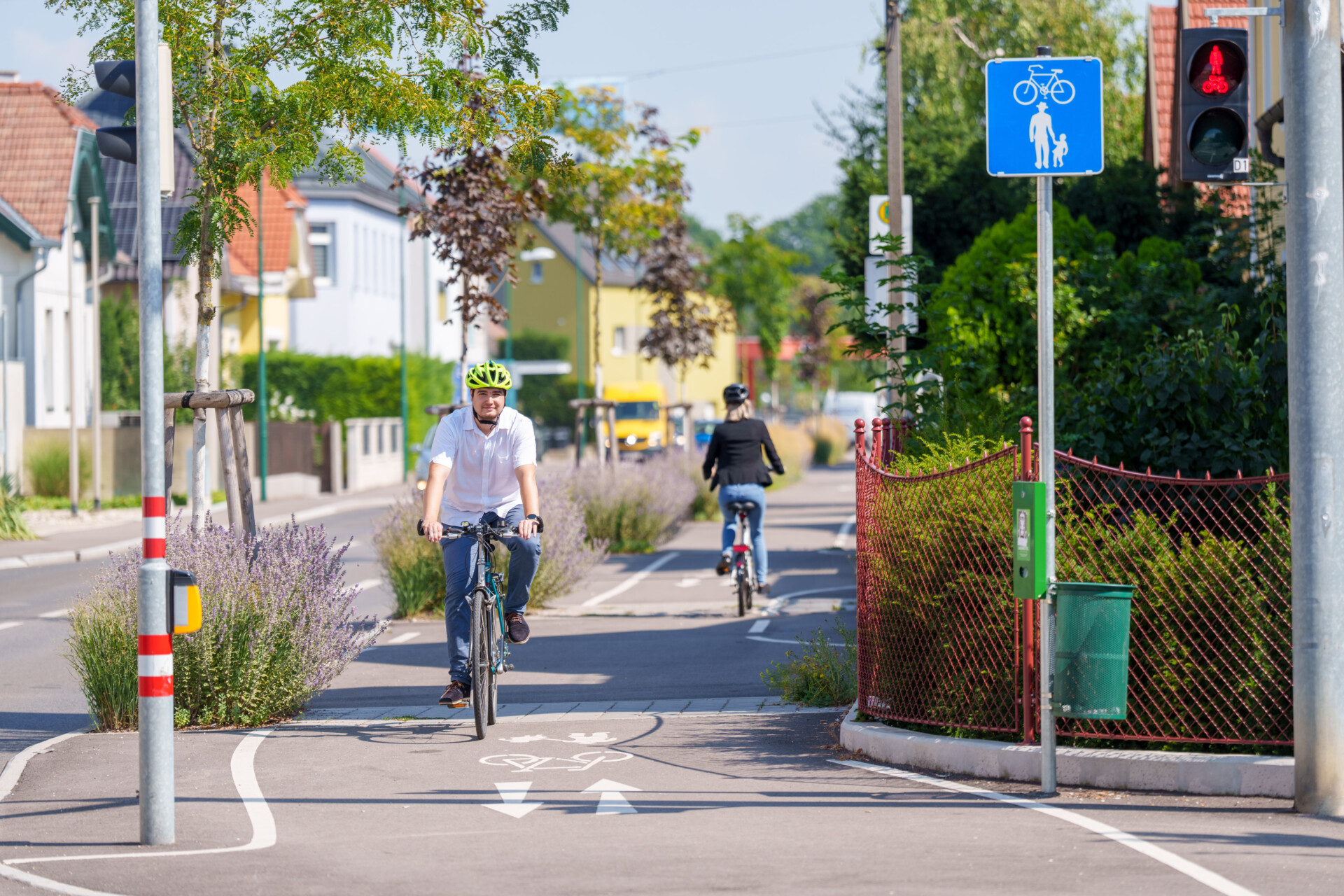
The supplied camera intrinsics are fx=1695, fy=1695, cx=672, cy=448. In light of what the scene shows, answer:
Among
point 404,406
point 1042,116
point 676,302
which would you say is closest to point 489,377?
point 1042,116

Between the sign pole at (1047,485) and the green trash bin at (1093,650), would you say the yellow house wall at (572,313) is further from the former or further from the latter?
the green trash bin at (1093,650)

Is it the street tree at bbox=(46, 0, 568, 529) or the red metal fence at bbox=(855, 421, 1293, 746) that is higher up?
the street tree at bbox=(46, 0, 568, 529)

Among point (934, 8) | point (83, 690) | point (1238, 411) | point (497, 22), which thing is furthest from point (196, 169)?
point (934, 8)

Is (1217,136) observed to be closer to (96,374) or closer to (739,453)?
(739,453)

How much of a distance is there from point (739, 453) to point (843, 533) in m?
11.2

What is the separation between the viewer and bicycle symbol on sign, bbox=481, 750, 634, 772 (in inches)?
315

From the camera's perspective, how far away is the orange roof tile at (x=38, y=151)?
33906 millimetres

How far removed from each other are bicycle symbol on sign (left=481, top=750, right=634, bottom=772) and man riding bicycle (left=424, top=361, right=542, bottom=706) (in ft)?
2.65

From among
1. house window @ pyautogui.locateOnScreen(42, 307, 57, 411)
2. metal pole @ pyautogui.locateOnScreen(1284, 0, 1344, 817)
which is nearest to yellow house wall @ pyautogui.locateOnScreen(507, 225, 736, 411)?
house window @ pyautogui.locateOnScreen(42, 307, 57, 411)

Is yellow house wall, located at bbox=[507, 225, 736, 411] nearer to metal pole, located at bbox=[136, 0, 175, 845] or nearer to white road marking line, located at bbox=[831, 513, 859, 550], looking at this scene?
white road marking line, located at bbox=[831, 513, 859, 550]

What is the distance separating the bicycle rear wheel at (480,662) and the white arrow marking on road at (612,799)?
127 centimetres

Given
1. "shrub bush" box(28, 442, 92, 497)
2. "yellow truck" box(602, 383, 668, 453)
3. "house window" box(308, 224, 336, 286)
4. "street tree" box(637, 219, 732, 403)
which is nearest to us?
"shrub bush" box(28, 442, 92, 497)

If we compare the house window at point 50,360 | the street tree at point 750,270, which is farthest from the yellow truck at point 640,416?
the house window at point 50,360

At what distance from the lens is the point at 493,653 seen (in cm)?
902
